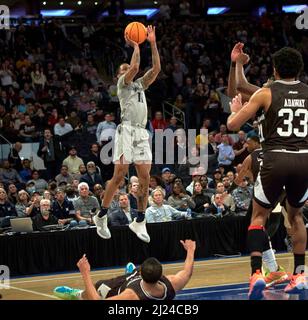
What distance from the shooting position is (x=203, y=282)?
13.8m

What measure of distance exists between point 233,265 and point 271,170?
24.3ft

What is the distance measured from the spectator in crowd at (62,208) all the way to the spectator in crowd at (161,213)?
5.05ft


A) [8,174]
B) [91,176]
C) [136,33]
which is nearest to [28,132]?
[8,174]

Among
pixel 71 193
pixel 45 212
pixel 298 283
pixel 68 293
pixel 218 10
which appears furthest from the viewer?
pixel 218 10

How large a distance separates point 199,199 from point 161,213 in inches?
53.3

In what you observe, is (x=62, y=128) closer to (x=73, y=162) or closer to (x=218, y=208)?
(x=73, y=162)

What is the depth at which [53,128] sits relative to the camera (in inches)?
856

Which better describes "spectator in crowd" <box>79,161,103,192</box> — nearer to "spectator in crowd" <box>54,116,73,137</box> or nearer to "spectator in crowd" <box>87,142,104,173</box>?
"spectator in crowd" <box>87,142,104,173</box>

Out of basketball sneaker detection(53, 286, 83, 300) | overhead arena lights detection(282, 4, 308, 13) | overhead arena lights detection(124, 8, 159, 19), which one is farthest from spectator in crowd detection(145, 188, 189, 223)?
overhead arena lights detection(282, 4, 308, 13)

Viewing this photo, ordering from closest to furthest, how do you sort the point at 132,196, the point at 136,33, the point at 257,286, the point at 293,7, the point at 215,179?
the point at 257,286 → the point at 136,33 → the point at 132,196 → the point at 215,179 → the point at 293,7

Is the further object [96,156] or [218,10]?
[218,10]

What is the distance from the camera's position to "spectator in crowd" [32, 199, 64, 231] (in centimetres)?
1627

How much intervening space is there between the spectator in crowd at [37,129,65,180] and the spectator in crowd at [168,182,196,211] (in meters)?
3.80
